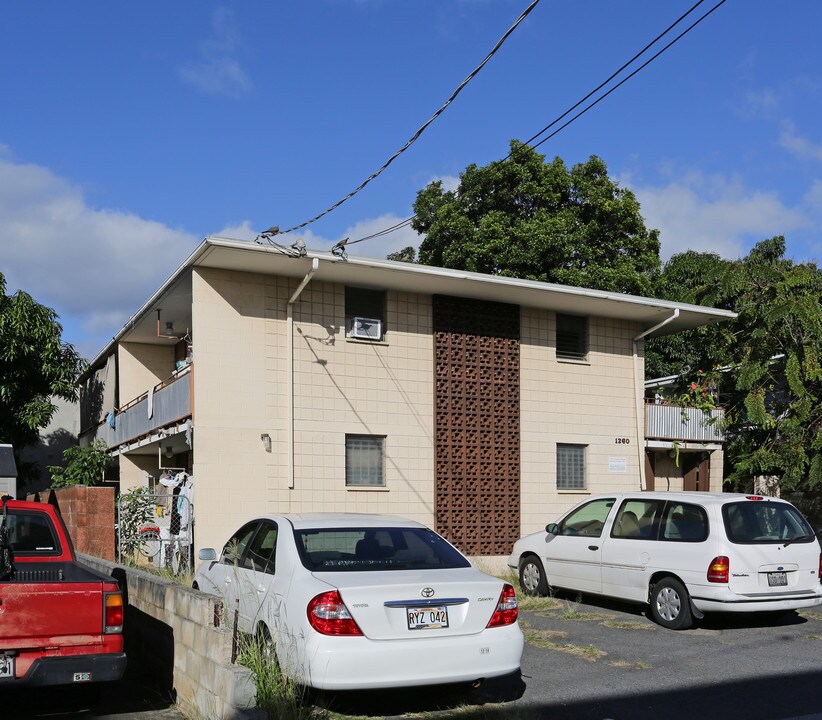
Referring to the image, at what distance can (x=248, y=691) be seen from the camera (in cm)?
627

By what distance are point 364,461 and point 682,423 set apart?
842 centimetres

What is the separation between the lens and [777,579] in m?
11.2

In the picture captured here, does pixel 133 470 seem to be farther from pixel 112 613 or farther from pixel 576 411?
pixel 112 613

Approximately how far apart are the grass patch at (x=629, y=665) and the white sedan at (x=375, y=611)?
2.33 m

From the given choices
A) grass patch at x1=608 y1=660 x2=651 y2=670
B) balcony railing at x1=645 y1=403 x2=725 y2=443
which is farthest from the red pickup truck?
balcony railing at x1=645 y1=403 x2=725 y2=443

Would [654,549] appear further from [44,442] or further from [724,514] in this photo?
[44,442]

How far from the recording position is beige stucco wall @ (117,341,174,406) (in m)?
22.3

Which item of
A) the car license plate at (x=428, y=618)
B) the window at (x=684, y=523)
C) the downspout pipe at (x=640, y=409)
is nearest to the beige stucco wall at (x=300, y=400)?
the downspout pipe at (x=640, y=409)

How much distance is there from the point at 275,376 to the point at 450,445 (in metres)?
3.88

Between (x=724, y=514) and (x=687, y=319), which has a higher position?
(x=687, y=319)

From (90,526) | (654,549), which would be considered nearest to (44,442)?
(90,526)

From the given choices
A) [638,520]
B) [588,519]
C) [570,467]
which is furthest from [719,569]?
[570,467]

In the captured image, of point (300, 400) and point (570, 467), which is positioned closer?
point (300, 400)

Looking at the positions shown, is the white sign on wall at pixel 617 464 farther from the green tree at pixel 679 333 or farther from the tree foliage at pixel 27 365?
the tree foliage at pixel 27 365
